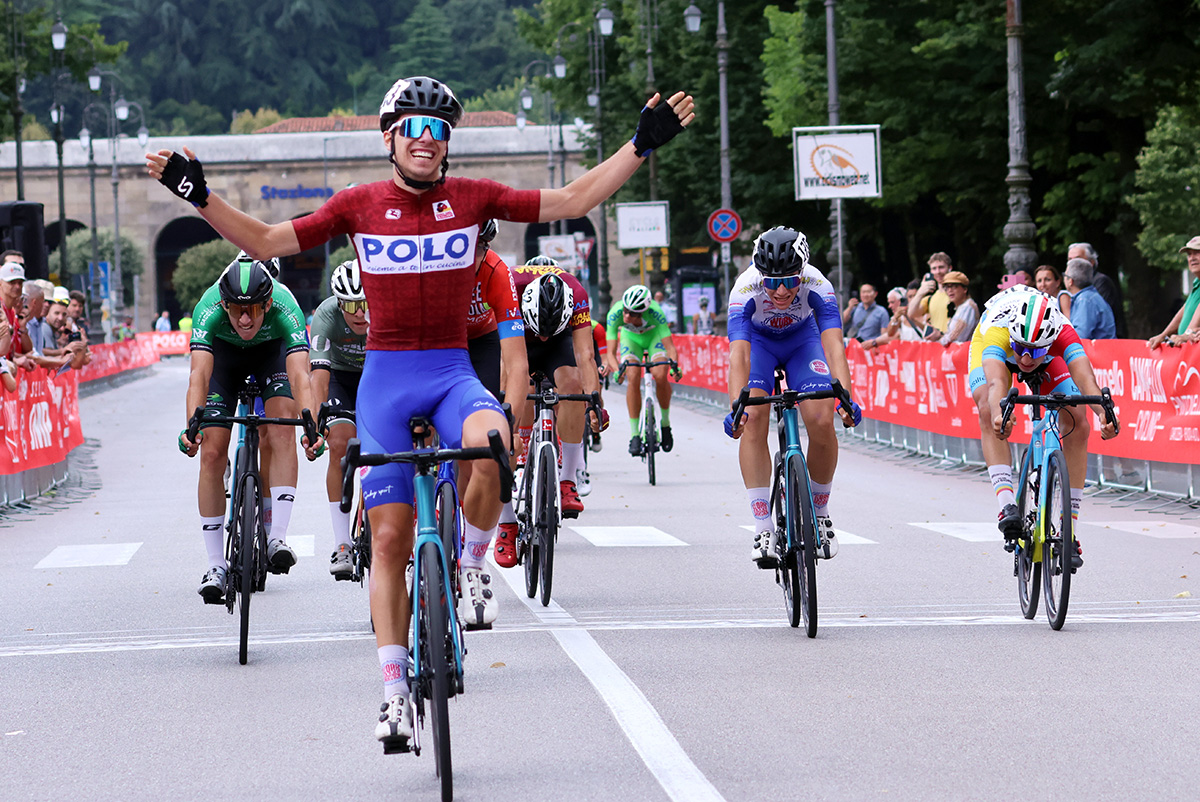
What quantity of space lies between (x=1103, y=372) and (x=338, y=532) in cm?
911

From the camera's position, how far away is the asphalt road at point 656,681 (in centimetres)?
620

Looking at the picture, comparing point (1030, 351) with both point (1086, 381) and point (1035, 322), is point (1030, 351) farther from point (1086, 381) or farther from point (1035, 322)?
point (1086, 381)

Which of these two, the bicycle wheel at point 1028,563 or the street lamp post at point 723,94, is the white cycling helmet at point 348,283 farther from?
the street lamp post at point 723,94

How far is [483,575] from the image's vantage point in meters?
7.87

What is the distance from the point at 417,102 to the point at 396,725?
2049mm

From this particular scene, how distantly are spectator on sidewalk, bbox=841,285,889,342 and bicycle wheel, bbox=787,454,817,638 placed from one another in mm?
16588

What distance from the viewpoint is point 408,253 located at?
6.41 metres

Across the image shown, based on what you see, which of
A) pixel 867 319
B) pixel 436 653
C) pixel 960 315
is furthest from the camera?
pixel 867 319

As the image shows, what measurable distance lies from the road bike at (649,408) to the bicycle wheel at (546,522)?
8475mm

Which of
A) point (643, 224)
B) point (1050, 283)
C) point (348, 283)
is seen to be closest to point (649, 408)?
point (1050, 283)

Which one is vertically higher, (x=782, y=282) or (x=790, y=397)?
(x=782, y=282)

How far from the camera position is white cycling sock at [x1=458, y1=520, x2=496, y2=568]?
7.52 metres

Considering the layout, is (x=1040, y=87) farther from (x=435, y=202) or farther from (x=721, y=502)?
(x=435, y=202)

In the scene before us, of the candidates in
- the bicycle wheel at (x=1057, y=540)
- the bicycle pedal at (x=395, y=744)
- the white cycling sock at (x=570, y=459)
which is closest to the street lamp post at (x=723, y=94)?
the white cycling sock at (x=570, y=459)
